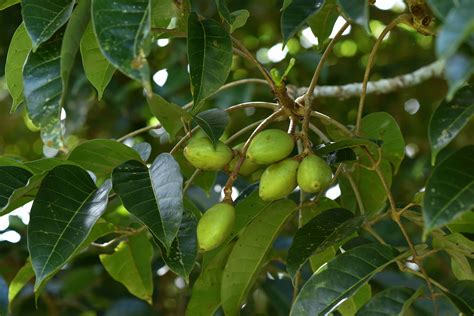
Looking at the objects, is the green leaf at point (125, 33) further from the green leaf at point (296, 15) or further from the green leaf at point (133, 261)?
the green leaf at point (133, 261)

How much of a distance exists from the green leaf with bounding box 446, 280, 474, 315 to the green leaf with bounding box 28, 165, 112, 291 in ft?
1.59

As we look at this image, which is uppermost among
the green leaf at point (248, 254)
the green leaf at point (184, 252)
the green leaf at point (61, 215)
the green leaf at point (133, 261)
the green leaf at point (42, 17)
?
the green leaf at point (42, 17)

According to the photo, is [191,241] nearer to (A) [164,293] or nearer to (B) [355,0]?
(B) [355,0]

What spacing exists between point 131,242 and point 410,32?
149 cm

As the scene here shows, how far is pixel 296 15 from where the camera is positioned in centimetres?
105

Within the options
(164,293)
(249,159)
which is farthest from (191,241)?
(164,293)

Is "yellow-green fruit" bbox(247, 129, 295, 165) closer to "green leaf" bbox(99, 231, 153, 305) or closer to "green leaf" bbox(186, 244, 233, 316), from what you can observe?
"green leaf" bbox(186, 244, 233, 316)

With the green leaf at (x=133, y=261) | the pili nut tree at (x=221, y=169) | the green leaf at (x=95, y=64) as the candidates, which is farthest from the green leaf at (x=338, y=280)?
the green leaf at (x=133, y=261)

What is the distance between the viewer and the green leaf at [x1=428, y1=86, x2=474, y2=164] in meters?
0.96

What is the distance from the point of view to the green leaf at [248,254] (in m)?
1.39

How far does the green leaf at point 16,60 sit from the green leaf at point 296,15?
1.49 ft

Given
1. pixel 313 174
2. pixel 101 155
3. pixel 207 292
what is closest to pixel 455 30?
pixel 313 174

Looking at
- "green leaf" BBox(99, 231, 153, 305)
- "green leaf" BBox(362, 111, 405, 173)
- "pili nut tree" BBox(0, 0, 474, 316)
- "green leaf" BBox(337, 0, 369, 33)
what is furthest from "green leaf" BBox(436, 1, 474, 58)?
"green leaf" BBox(99, 231, 153, 305)

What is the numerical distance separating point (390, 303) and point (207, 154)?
323mm
